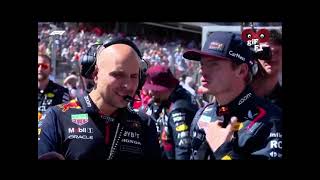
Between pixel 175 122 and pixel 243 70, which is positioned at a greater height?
pixel 243 70

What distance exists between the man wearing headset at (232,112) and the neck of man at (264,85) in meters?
0.08

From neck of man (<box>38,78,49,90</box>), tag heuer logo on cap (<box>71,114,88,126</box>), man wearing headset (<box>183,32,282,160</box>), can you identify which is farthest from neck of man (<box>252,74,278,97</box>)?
neck of man (<box>38,78,49,90</box>)

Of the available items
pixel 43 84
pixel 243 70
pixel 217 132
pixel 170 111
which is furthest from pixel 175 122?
pixel 43 84

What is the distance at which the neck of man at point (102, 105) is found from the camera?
2.03 m

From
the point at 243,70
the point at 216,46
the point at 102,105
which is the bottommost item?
the point at 102,105

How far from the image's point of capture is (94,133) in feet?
6.59

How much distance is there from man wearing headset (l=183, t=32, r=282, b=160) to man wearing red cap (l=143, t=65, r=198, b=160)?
270 mm

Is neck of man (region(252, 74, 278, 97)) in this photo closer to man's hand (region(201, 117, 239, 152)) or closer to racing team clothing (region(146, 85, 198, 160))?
man's hand (region(201, 117, 239, 152))

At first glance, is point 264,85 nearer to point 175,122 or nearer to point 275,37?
point 275,37

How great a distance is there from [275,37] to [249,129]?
75 centimetres

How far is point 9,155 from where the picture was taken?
8.67 feet

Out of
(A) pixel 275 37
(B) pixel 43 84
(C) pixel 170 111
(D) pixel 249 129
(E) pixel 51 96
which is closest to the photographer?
(D) pixel 249 129

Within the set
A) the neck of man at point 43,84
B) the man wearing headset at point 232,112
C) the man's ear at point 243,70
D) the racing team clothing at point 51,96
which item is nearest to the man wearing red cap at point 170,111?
the man wearing headset at point 232,112

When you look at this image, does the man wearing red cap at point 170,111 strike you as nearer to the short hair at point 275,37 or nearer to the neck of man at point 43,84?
the short hair at point 275,37
